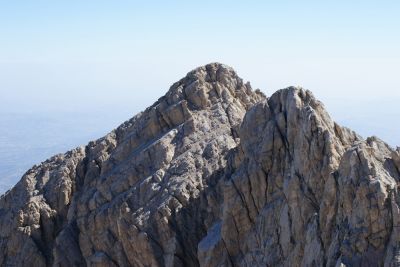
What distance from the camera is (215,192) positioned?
60312mm

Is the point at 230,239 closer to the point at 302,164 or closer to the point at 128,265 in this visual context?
the point at 302,164

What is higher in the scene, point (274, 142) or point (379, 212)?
point (274, 142)

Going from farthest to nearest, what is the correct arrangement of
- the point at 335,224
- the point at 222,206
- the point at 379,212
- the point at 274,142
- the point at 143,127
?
the point at 143,127
the point at 222,206
the point at 274,142
the point at 335,224
the point at 379,212

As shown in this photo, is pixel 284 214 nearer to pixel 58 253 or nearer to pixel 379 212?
pixel 379 212

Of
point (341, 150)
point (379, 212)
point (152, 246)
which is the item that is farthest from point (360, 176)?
point (152, 246)

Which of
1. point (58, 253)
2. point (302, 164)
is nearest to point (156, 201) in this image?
point (58, 253)

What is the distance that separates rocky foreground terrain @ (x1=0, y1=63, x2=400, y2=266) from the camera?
1655 inches

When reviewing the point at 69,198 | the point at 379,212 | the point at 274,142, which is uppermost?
the point at 69,198

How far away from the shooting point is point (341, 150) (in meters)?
47.8

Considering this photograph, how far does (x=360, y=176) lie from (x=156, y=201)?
2611 cm

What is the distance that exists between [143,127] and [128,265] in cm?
1977

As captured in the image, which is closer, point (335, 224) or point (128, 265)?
point (335, 224)

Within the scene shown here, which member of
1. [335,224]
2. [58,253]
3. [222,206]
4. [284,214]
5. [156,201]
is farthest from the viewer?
[58,253]

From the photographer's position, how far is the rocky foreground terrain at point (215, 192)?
42031mm
